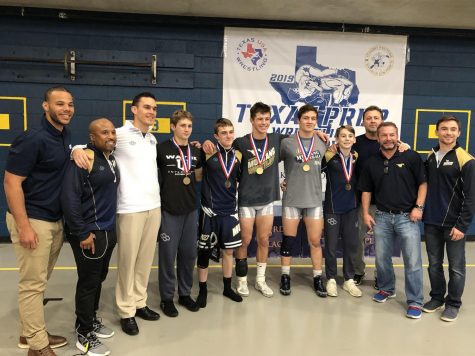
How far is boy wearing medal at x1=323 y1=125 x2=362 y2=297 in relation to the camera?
3.28m

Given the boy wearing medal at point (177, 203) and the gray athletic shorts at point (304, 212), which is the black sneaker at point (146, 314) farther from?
the gray athletic shorts at point (304, 212)

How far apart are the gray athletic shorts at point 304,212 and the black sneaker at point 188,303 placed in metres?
1.07

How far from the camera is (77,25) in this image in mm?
4582

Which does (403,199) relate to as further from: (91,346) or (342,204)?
(91,346)

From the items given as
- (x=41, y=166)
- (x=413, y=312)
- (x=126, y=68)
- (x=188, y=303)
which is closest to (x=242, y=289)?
(x=188, y=303)

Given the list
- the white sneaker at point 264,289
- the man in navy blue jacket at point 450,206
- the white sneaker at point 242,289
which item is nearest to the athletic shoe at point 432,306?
the man in navy blue jacket at point 450,206

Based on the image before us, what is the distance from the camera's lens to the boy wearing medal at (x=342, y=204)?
3283 millimetres

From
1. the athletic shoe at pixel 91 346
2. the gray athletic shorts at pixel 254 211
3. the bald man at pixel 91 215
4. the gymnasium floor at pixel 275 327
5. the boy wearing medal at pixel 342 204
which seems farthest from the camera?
the boy wearing medal at pixel 342 204

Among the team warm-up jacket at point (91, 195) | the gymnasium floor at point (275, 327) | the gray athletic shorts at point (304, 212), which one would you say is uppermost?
the team warm-up jacket at point (91, 195)

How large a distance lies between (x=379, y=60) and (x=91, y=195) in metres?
4.16

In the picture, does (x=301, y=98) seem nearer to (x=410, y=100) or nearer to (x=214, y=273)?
(x=410, y=100)

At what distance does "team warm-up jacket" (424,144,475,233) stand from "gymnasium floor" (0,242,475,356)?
2.62 feet

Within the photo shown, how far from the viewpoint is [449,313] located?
292 cm

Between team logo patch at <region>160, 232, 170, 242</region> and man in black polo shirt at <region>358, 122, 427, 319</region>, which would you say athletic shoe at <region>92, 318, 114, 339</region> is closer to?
team logo patch at <region>160, 232, 170, 242</region>
